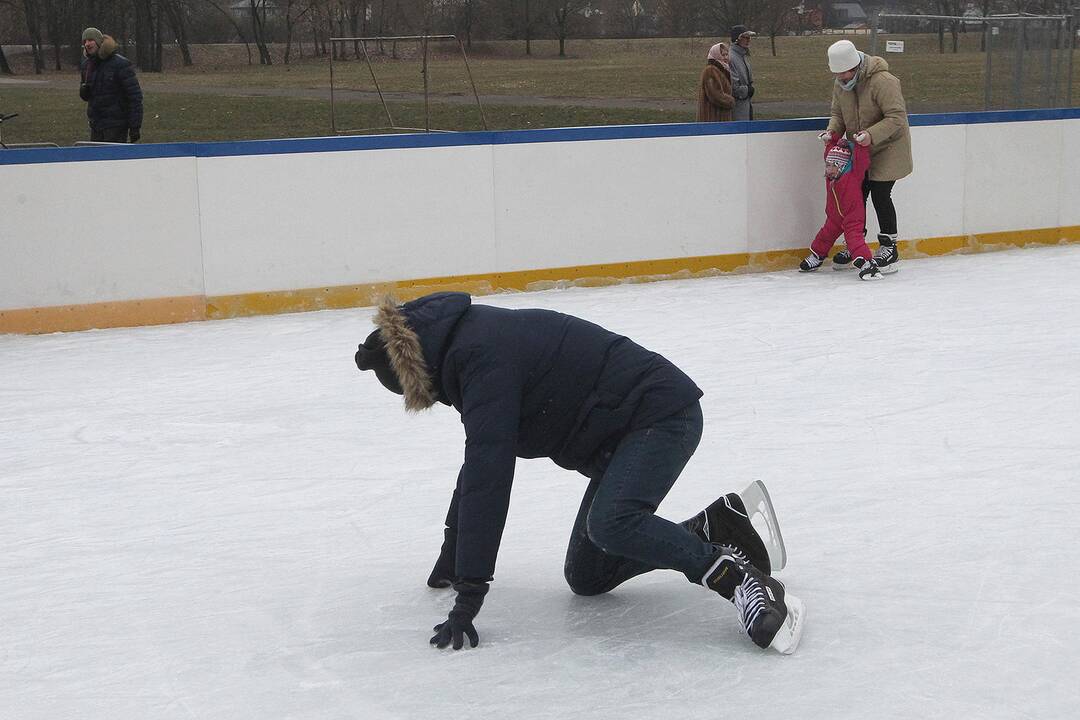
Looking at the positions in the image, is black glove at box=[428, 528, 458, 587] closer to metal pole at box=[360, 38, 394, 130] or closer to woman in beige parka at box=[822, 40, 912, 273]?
woman in beige parka at box=[822, 40, 912, 273]

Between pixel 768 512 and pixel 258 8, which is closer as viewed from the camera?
pixel 768 512

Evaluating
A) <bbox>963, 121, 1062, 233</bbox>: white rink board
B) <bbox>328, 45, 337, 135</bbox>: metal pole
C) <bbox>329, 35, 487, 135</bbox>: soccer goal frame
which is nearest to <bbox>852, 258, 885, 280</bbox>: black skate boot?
<bbox>963, 121, 1062, 233</bbox>: white rink board

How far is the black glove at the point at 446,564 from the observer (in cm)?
332

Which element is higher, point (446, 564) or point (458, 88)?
point (458, 88)

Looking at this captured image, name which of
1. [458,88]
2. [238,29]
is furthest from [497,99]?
[238,29]

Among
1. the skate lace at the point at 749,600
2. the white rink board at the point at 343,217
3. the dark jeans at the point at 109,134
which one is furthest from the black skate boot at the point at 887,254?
the skate lace at the point at 749,600

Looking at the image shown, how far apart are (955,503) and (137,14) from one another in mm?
11723

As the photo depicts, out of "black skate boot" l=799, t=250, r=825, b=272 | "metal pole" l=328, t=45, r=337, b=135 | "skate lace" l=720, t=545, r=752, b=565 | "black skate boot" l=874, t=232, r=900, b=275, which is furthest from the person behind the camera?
"metal pole" l=328, t=45, r=337, b=135

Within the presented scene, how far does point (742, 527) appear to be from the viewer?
10.9 ft

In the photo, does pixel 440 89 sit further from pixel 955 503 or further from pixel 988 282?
pixel 955 503

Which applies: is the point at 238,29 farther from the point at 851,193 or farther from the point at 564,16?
the point at 851,193

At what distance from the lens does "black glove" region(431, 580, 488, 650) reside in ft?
9.61

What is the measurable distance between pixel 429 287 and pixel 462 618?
5359 millimetres

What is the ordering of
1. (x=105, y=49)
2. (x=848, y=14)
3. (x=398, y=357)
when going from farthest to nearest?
(x=848, y=14)
(x=105, y=49)
(x=398, y=357)
